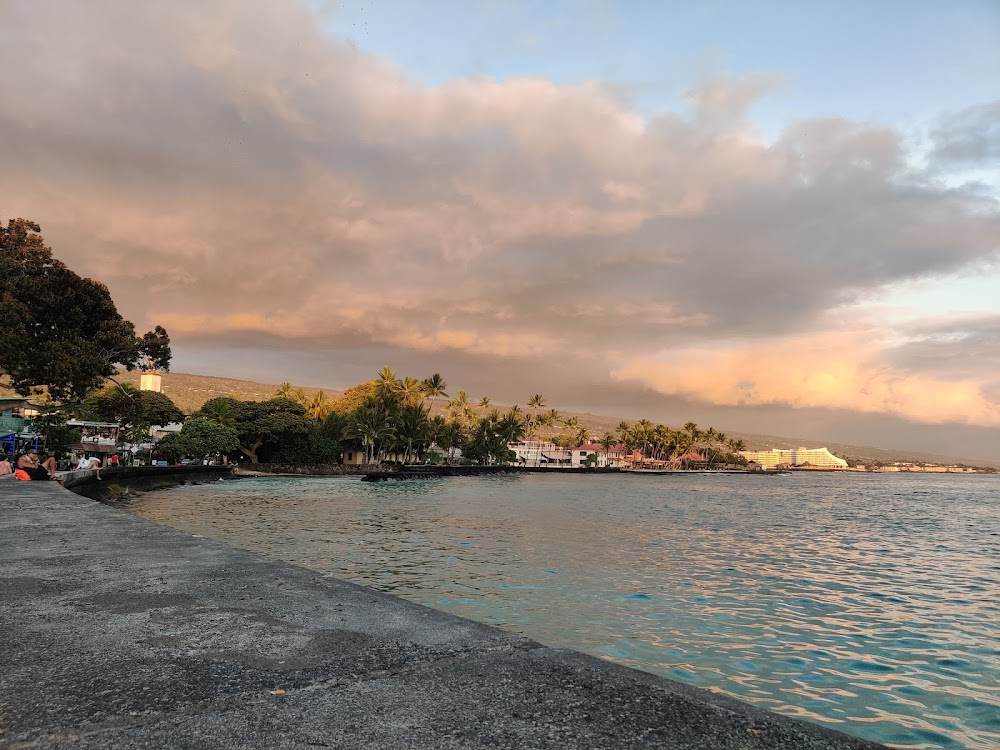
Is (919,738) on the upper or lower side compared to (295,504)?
upper

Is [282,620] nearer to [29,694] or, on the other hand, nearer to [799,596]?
[29,694]

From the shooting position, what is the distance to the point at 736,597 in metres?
→ 13.3

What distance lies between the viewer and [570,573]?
16.0 metres

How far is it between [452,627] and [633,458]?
195209mm

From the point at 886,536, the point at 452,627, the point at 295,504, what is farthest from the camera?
the point at 295,504

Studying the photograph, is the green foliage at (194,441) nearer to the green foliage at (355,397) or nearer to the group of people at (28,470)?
the green foliage at (355,397)

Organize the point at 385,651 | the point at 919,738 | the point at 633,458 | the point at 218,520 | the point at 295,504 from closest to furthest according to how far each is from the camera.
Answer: the point at 385,651
the point at 919,738
the point at 218,520
the point at 295,504
the point at 633,458

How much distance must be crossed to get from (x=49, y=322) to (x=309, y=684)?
39.9m

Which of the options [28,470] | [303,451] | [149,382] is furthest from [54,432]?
[149,382]

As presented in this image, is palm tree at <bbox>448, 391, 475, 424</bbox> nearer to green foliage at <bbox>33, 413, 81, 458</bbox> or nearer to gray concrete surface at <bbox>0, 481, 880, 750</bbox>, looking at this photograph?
green foliage at <bbox>33, 413, 81, 458</bbox>

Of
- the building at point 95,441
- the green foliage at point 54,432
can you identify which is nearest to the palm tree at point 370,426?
the building at point 95,441

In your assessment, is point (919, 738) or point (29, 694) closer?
point (29, 694)

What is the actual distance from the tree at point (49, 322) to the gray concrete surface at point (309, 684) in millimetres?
32584

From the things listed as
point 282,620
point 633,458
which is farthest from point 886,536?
point 633,458
